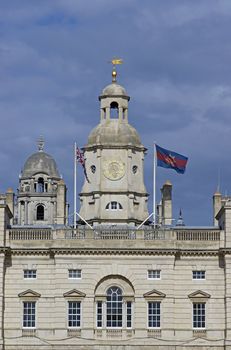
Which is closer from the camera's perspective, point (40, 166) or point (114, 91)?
point (114, 91)

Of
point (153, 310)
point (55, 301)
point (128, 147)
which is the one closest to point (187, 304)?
point (153, 310)

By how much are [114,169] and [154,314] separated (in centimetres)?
1470

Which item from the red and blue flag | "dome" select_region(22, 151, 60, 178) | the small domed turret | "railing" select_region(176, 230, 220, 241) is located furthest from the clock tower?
"dome" select_region(22, 151, 60, 178)

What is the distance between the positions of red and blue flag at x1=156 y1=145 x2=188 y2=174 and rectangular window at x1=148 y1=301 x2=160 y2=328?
34.8 feet

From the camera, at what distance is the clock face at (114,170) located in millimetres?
103562

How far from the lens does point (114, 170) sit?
340ft

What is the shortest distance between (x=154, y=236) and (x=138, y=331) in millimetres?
6770

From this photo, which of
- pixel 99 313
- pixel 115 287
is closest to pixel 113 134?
pixel 115 287

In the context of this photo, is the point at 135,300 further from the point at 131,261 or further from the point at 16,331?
the point at 16,331

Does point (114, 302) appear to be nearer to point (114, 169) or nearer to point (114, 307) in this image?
point (114, 307)

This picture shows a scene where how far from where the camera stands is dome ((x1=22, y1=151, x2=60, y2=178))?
456 feet

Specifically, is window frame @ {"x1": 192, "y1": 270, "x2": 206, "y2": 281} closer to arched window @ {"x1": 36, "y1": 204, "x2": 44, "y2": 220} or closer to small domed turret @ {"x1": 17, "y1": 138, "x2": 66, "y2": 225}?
small domed turret @ {"x1": 17, "y1": 138, "x2": 66, "y2": 225}

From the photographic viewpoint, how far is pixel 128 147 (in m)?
104

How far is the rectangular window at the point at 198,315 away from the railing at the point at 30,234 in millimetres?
11373
